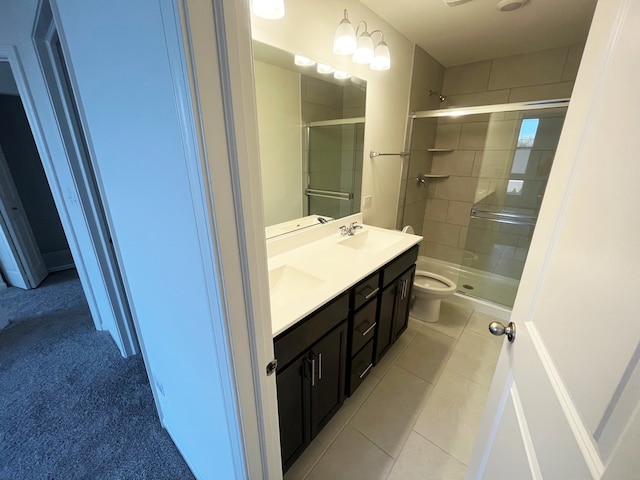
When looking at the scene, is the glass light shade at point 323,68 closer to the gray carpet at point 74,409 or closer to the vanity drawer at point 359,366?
the vanity drawer at point 359,366

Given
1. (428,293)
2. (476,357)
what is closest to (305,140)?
(428,293)

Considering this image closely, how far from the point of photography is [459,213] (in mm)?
2984

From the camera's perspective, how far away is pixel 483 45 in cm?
218

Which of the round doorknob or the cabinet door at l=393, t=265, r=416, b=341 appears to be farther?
the cabinet door at l=393, t=265, r=416, b=341

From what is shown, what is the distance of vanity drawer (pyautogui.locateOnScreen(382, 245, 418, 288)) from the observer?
1490 mm

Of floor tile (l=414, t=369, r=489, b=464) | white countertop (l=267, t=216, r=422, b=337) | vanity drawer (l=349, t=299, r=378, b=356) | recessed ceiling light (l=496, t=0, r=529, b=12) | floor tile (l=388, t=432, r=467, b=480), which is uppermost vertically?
recessed ceiling light (l=496, t=0, r=529, b=12)

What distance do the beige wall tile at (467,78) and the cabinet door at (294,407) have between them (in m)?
3.04

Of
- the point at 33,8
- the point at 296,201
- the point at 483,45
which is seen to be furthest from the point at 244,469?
the point at 483,45

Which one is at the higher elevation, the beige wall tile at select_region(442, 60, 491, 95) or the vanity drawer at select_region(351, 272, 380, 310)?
the beige wall tile at select_region(442, 60, 491, 95)

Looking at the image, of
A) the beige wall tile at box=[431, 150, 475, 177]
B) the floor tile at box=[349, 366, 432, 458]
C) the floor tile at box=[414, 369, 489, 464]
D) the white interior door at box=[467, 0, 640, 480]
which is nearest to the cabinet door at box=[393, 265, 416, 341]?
the floor tile at box=[349, 366, 432, 458]

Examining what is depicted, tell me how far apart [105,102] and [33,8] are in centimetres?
132

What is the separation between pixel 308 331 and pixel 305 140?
3.79ft

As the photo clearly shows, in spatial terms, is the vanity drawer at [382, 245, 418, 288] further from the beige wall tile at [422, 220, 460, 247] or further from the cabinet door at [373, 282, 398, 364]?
the beige wall tile at [422, 220, 460, 247]

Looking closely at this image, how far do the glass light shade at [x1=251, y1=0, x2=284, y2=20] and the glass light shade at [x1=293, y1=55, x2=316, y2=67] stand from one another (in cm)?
27
